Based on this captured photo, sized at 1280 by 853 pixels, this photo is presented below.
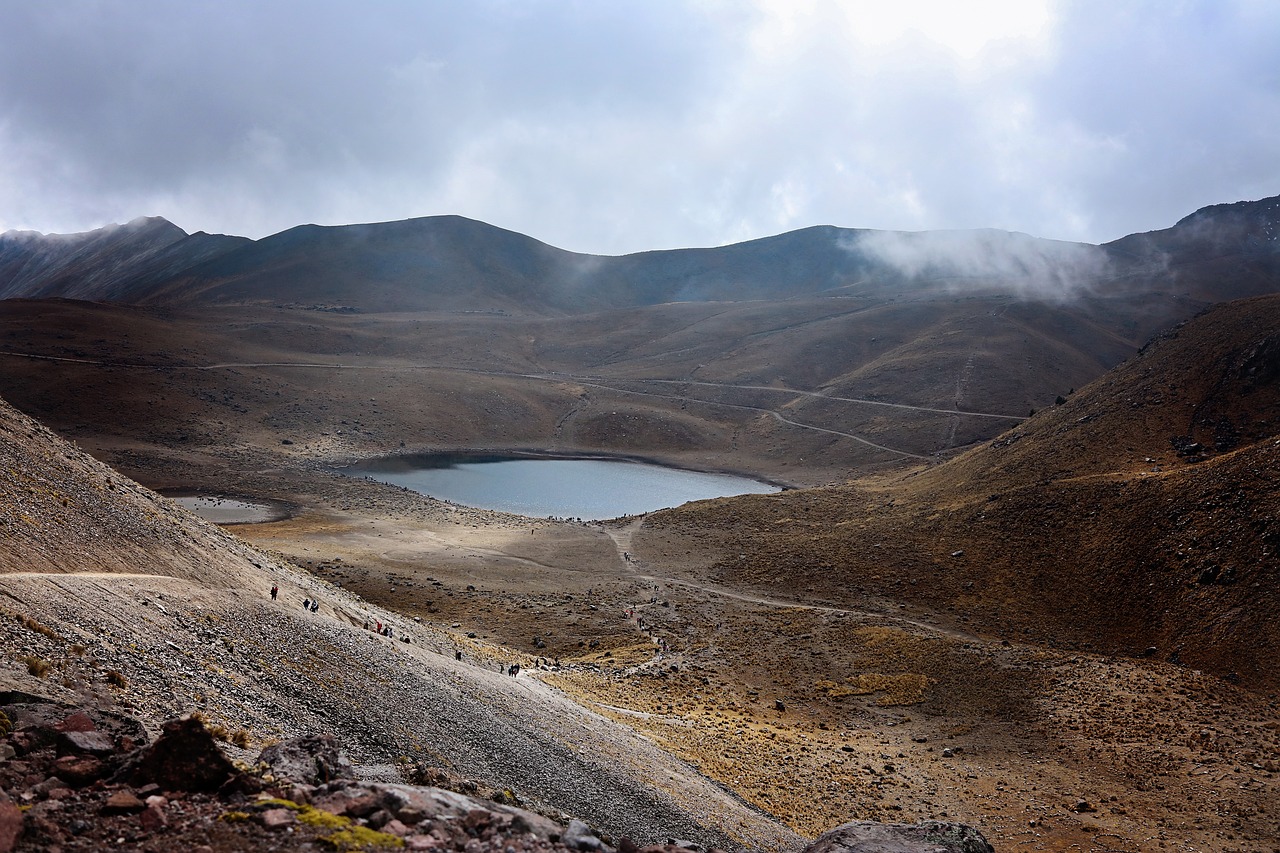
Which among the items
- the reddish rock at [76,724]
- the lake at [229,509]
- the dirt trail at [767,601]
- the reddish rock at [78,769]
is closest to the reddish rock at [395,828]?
the reddish rock at [78,769]

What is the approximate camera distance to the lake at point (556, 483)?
71062mm

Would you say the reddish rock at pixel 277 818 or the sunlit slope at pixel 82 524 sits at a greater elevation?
the sunlit slope at pixel 82 524

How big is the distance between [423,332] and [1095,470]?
419 ft

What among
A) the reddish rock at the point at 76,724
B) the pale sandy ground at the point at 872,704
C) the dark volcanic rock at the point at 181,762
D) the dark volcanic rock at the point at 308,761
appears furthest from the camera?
the pale sandy ground at the point at 872,704

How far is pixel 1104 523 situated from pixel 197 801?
139 ft

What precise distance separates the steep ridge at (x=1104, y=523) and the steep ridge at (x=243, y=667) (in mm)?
23380

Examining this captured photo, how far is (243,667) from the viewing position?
14.4 metres

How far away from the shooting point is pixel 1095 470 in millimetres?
44688

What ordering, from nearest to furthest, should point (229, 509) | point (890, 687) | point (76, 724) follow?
point (76, 724)
point (890, 687)
point (229, 509)

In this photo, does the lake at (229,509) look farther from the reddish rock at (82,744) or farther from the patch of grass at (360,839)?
the patch of grass at (360,839)

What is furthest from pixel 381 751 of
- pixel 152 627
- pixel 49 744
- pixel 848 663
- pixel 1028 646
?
pixel 1028 646

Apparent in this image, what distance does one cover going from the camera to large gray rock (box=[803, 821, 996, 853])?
1366 cm

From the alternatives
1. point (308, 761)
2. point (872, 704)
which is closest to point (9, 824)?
point (308, 761)

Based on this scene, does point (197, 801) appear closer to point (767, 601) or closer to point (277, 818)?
point (277, 818)
